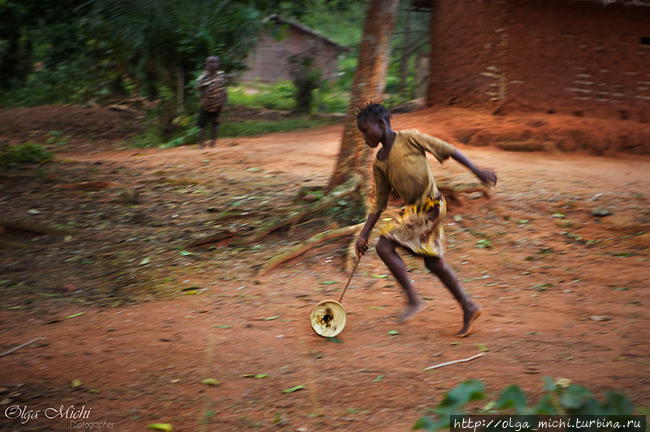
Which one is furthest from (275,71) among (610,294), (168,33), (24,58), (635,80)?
(610,294)

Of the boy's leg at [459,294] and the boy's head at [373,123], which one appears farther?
the boy's leg at [459,294]

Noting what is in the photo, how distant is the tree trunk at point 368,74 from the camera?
6312 mm

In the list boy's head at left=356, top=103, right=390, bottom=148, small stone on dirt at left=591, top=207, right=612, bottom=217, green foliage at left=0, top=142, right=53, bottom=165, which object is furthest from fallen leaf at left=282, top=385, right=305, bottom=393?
green foliage at left=0, top=142, right=53, bottom=165

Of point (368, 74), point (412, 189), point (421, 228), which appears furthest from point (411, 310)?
point (368, 74)

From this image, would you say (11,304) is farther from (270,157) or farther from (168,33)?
(168,33)

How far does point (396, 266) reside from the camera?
4016 millimetres

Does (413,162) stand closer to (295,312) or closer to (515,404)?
(295,312)

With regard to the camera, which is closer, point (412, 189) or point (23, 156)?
point (412, 189)

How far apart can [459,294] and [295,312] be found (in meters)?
1.23

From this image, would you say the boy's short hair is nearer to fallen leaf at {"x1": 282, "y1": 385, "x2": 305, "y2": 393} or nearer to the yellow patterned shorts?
the yellow patterned shorts

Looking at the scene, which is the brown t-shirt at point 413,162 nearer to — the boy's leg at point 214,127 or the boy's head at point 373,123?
the boy's head at point 373,123

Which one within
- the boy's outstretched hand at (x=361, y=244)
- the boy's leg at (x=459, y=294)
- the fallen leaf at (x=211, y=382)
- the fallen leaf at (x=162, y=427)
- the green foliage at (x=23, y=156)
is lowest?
the green foliage at (x=23, y=156)

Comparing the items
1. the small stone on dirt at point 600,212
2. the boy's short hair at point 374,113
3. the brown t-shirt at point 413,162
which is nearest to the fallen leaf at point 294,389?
the brown t-shirt at point 413,162

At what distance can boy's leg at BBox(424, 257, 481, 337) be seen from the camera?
3.96 meters
